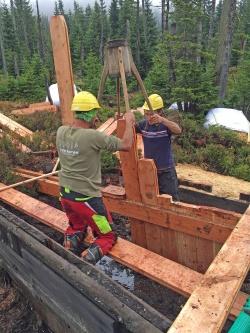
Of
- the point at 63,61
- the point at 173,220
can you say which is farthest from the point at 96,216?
the point at 63,61

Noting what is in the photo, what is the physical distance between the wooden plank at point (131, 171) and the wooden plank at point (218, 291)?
57.0 inches

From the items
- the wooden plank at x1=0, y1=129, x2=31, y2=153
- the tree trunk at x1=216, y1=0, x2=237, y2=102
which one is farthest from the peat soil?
the tree trunk at x1=216, y1=0, x2=237, y2=102

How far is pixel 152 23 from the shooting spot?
52.1 meters

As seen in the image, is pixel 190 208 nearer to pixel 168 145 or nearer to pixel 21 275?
pixel 168 145

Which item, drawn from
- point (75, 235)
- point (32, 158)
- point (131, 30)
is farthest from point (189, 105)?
point (131, 30)

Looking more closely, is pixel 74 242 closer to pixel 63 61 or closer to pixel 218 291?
pixel 218 291

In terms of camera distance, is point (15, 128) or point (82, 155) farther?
point (15, 128)

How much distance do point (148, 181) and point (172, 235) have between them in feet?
2.46

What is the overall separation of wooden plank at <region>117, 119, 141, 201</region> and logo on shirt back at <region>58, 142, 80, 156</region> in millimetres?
739

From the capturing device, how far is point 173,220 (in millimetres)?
4363

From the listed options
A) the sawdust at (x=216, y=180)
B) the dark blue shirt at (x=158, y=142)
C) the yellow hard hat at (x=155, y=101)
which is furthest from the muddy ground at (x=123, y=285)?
the sawdust at (x=216, y=180)

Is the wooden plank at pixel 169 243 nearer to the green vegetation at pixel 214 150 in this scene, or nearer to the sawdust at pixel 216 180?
the sawdust at pixel 216 180

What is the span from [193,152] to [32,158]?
4558 mm

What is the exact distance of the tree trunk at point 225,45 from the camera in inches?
623
